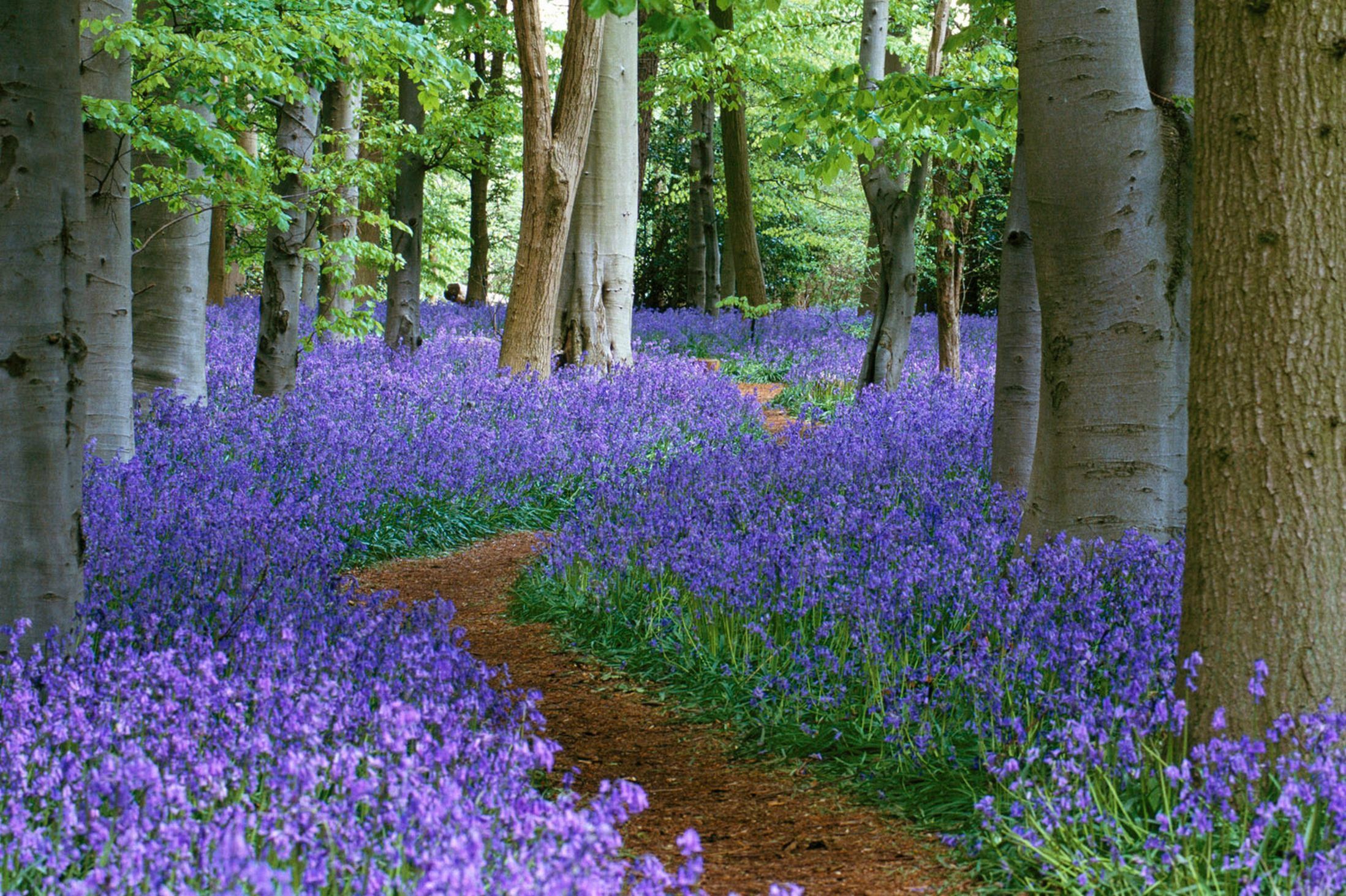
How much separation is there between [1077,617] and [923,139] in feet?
18.9

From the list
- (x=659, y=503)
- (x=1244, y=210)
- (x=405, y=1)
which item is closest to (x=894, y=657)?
(x=1244, y=210)

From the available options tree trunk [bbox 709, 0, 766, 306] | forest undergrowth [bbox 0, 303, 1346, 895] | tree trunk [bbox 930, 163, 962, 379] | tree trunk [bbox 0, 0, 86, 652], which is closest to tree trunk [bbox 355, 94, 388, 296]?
tree trunk [bbox 709, 0, 766, 306]

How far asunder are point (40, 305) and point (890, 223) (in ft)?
28.3

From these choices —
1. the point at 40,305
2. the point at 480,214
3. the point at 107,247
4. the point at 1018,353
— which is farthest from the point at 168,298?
the point at 480,214

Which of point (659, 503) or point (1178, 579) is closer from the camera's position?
point (1178, 579)

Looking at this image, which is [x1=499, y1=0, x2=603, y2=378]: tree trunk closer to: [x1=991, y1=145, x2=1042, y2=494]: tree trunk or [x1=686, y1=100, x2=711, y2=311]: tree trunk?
[x1=991, y1=145, x2=1042, y2=494]: tree trunk

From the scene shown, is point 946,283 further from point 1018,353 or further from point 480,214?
point 480,214

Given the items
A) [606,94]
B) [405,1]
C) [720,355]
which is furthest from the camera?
[720,355]

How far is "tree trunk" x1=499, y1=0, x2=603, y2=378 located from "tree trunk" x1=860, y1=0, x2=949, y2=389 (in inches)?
107

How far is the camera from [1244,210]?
2850 mm

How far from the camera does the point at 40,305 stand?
11.1 ft

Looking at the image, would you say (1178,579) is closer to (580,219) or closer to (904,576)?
(904,576)

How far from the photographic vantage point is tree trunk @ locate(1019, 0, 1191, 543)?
4.64 m

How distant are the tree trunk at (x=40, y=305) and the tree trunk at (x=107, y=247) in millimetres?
3078
